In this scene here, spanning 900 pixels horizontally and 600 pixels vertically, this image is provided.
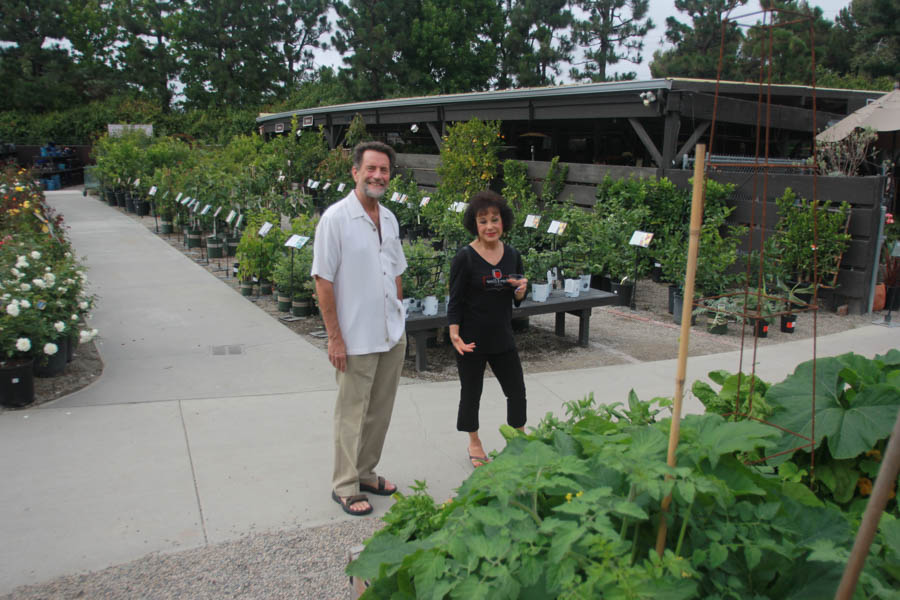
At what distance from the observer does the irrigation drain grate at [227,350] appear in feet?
20.1

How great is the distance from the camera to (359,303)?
312cm

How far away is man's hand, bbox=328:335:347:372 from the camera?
10.0ft

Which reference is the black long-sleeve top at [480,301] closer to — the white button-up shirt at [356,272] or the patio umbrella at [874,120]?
the white button-up shirt at [356,272]

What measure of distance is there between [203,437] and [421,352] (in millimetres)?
2012

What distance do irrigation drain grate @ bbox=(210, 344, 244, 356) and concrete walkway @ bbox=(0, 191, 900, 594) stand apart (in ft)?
0.12

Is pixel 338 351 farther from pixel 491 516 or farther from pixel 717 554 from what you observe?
pixel 717 554

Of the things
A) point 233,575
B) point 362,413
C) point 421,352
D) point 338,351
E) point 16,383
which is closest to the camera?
point 233,575

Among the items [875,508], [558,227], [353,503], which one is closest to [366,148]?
[353,503]

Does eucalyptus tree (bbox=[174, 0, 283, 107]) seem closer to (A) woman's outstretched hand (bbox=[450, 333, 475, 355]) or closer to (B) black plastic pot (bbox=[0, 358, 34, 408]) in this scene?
(B) black plastic pot (bbox=[0, 358, 34, 408])

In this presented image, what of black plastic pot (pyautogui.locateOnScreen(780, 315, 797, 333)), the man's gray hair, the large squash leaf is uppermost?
the man's gray hair

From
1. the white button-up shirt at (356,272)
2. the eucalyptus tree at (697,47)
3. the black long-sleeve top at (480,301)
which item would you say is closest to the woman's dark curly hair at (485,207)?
the black long-sleeve top at (480,301)

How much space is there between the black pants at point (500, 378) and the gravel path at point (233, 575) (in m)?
0.91

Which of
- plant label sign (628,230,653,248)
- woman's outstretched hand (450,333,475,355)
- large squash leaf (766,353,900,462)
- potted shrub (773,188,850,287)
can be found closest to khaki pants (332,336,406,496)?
woman's outstretched hand (450,333,475,355)

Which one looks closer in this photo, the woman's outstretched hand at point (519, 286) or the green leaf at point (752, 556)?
the green leaf at point (752, 556)
